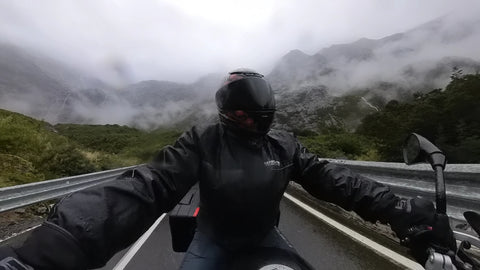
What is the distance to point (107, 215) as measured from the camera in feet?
4.92

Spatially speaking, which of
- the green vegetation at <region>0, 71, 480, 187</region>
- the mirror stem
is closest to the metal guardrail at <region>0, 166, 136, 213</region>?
the green vegetation at <region>0, 71, 480, 187</region>

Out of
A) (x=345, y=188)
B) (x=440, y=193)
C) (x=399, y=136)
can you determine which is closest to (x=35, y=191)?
(x=345, y=188)

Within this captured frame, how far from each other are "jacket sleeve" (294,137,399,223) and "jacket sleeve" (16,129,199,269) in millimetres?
808

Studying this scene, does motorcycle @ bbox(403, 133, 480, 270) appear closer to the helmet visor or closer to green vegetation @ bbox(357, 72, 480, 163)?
the helmet visor

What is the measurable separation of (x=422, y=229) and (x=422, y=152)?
366 mm

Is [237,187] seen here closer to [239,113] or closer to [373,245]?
[239,113]

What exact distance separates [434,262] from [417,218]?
0.31 metres

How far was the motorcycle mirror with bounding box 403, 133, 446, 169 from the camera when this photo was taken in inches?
67.6

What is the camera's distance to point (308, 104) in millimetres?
155750

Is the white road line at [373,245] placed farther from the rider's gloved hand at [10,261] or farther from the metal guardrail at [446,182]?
the rider's gloved hand at [10,261]

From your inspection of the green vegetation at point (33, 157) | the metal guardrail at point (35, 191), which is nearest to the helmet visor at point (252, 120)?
the metal guardrail at point (35, 191)

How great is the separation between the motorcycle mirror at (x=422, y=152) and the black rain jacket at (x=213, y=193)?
32 centimetres

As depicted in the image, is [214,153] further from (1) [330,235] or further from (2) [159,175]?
(1) [330,235]

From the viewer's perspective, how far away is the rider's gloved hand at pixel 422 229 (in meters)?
1.64
